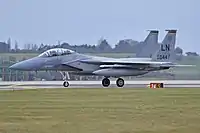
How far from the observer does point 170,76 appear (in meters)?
80.2

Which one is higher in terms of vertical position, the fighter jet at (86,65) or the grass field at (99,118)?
the fighter jet at (86,65)

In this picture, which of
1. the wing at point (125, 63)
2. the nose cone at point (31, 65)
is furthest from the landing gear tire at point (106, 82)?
the nose cone at point (31, 65)

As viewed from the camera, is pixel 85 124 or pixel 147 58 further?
pixel 147 58

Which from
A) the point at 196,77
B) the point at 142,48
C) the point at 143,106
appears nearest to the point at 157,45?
the point at 142,48

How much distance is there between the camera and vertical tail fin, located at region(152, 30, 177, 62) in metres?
55.4

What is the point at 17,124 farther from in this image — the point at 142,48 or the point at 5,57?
the point at 5,57

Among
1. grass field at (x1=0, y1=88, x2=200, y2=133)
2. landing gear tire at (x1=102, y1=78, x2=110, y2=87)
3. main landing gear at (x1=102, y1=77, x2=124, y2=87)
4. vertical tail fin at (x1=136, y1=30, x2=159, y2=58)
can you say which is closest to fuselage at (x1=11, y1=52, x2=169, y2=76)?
main landing gear at (x1=102, y1=77, x2=124, y2=87)

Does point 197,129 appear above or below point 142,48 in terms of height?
below

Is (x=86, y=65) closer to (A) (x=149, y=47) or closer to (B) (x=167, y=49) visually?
(A) (x=149, y=47)

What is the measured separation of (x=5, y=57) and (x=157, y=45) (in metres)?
40.5

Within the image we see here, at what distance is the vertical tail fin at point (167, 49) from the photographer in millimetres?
55406

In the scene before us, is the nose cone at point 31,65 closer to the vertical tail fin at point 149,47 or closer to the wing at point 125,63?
the wing at point 125,63

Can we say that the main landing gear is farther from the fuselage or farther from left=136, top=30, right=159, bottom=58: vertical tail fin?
left=136, top=30, right=159, bottom=58: vertical tail fin

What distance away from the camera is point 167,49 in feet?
183
